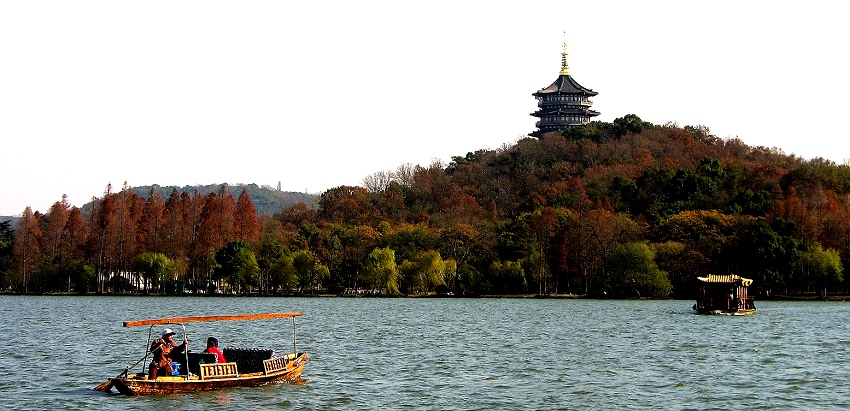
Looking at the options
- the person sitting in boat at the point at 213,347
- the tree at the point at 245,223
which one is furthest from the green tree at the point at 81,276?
the person sitting in boat at the point at 213,347

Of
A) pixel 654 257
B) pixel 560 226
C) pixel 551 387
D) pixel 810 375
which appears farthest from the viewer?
pixel 560 226

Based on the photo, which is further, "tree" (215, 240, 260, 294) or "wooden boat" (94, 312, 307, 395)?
"tree" (215, 240, 260, 294)

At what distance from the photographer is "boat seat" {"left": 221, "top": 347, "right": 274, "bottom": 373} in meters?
30.0

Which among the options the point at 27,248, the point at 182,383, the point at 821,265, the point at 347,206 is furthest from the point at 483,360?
the point at 347,206

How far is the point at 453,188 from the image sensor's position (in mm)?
127812

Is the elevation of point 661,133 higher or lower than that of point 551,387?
higher

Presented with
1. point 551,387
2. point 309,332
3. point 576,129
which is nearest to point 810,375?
point 551,387

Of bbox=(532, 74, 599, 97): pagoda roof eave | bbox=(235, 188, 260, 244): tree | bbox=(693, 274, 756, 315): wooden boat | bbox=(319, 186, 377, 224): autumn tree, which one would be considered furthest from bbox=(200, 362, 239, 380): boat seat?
bbox=(532, 74, 599, 97): pagoda roof eave

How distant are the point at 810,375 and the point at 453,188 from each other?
9415cm

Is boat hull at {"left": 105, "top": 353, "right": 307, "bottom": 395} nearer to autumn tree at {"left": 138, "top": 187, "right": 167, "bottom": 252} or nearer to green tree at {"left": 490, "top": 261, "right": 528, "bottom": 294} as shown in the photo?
green tree at {"left": 490, "top": 261, "right": 528, "bottom": 294}

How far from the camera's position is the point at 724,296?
66.9 meters

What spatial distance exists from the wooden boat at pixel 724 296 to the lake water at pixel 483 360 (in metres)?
1.86

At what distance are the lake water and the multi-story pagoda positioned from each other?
87704 millimetres

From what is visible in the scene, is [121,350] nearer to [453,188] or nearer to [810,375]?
[810,375]
